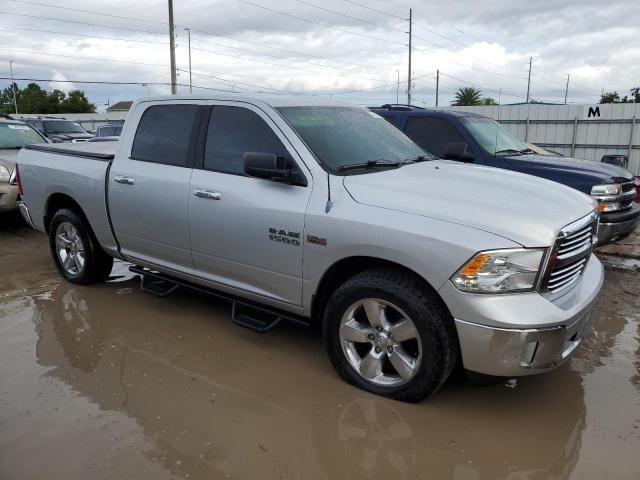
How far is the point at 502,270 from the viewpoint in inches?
116

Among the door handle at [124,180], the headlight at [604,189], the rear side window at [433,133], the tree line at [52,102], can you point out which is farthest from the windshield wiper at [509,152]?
the tree line at [52,102]

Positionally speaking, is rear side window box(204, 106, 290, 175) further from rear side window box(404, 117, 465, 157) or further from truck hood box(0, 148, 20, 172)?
truck hood box(0, 148, 20, 172)

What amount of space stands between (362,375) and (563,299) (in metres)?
1.28

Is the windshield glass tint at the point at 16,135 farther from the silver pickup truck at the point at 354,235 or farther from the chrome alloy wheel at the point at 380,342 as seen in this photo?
the chrome alloy wheel at the point at 380,342

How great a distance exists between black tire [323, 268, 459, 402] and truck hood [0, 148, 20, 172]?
6912 millimetres

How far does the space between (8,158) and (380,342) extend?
7526 mm

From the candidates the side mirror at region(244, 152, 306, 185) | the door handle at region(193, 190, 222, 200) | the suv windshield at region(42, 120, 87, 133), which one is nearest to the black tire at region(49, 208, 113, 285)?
the door handle at region(193, 190, 222, 200)

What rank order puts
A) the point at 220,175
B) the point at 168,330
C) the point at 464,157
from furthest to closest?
the point at 464,157 < the point at 168,330 < the point at 220,175

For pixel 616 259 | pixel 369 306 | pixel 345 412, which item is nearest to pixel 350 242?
pixel 369 306

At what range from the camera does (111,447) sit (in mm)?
2988

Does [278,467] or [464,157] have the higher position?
[464,157]

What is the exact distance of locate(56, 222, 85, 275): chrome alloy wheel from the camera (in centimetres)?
559

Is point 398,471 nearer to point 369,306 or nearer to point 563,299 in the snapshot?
point 369,306

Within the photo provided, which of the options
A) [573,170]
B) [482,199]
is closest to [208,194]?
[482,199]
